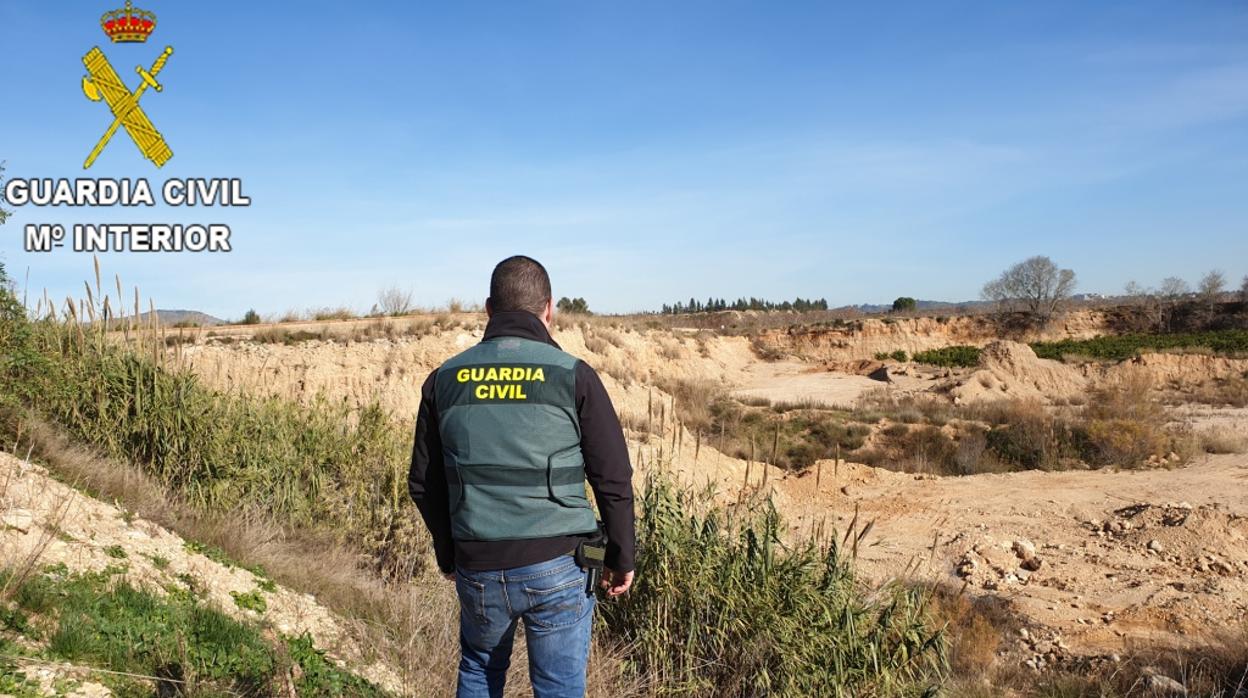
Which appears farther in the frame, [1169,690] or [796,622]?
[1169,690]

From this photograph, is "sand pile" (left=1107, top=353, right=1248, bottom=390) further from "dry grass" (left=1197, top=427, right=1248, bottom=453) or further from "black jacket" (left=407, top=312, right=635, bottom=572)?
"black jacket" (left=407, top=312, right=635, bottom=572)

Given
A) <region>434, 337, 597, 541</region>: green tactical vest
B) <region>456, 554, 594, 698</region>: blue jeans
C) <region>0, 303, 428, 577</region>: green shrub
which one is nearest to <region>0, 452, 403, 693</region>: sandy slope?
<region>0, 303, 428, 577</region>: green shrub

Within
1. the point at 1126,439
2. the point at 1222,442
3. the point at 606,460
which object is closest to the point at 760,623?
the point at 606,460

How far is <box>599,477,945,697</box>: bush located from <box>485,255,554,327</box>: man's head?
230cm

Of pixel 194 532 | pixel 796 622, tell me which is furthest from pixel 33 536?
pixel 796 622

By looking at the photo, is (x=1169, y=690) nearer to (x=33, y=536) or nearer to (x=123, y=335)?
(x=33, y=536)

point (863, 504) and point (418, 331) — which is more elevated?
point (418, 331)

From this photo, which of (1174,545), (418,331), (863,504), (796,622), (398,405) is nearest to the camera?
(796,622)

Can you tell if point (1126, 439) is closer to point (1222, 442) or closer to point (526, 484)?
point (1222, 442)

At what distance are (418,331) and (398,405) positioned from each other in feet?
11.0

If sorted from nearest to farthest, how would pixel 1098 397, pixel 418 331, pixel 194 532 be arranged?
pixel 194 532 → pixel 418 331 → pixel 1098 397

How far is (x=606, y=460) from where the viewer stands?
2.76m

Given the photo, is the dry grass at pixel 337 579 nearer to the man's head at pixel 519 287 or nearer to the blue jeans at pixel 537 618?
the blue jeans at pixel 537 618

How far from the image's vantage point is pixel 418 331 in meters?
19.1
